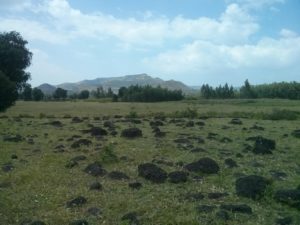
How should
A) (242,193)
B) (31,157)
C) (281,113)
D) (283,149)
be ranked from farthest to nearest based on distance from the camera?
(281,113) < (283,149) < (31,157) < (242,193)

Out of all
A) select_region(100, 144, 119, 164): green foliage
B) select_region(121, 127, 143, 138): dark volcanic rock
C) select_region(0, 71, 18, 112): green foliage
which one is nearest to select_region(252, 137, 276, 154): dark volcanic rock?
select_region(100, 144, 119, 164): green foliage

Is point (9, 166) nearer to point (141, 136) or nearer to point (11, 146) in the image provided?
point (11, 146)

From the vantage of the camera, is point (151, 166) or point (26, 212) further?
point (151, 166)

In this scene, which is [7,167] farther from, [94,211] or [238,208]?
[238,208]

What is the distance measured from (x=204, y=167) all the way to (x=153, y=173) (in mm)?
2407

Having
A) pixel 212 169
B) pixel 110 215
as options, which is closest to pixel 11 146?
pixel 212 169

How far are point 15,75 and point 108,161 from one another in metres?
37.9

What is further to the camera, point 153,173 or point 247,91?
point 247,91

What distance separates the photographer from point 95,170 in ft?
61.0

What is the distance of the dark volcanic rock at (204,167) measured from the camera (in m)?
18.3

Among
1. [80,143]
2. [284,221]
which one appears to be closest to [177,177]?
[284,221]

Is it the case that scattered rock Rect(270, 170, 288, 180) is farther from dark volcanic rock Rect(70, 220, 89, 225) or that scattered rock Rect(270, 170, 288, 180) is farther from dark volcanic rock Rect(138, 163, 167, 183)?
dark volcanic rock Rect(70, 220, 89, 225)

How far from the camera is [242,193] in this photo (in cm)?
1456

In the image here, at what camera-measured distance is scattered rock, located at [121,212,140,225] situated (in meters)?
12.2
